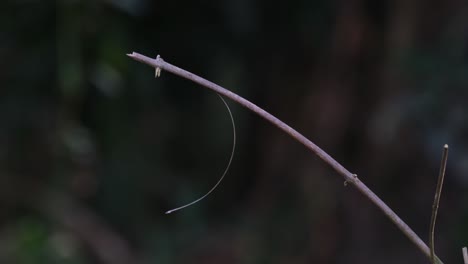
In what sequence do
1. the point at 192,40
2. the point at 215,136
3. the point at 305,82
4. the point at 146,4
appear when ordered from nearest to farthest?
the point at 146,4
the point at 192,40
the point at 305,82
the point at 215,136

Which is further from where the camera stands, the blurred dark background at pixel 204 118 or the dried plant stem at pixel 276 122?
the blurred dark background at pixel 204 118

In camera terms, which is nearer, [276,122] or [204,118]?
[276,122]

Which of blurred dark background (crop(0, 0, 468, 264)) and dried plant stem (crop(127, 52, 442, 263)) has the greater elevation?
dried plant stem (crop(127, 52, 442, 263))

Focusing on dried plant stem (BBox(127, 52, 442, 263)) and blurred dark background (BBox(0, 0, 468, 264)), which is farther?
blurred dark background (BBox(0, 0, 468, 264))

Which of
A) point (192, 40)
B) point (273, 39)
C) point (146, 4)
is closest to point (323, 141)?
point (273, 39)

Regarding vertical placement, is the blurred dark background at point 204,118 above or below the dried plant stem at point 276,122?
below

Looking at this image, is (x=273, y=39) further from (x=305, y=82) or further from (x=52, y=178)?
(x=52, y=178)

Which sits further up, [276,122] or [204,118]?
[276,122]

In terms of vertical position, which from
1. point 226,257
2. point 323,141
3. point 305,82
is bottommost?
point 226,257
